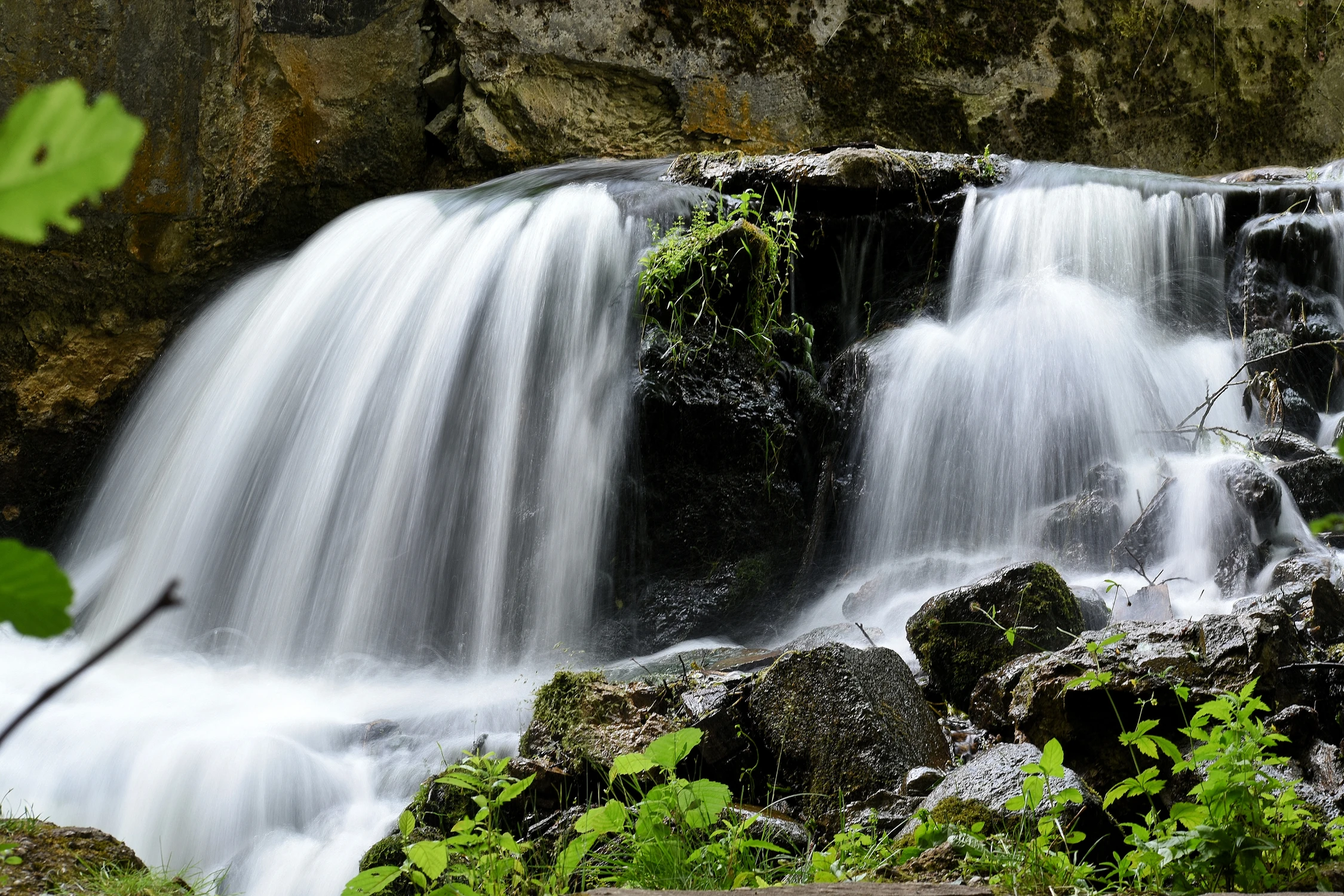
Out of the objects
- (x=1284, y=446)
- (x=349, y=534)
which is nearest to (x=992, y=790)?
(x=1284, y=446)

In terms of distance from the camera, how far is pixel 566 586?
4.15 m

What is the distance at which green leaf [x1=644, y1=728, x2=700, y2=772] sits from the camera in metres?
1.67

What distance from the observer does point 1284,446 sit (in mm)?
4051

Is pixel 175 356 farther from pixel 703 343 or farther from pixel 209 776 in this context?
pixel 209 776

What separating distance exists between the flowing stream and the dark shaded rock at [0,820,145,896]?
2.11ft

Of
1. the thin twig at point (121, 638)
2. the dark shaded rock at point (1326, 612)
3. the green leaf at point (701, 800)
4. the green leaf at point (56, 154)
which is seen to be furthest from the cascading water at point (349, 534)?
the green leaf at point (56, 154)

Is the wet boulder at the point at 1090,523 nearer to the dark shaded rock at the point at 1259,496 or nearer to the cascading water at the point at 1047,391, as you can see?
the cascading water at the point at 1047,391

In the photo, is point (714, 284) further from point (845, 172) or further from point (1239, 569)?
point (1239, 569)

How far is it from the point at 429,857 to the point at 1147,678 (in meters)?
1.57

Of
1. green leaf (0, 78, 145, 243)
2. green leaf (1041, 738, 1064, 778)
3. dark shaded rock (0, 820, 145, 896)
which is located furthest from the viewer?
dark shaded rock (0, 820, 145, 896)

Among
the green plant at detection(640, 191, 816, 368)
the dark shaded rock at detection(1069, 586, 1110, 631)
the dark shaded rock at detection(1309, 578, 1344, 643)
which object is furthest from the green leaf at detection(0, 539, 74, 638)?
the green plant at detection(640, 191, 816, 368)

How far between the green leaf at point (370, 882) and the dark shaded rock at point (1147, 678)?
146 cm

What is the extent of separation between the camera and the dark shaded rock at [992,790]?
1.87 meters

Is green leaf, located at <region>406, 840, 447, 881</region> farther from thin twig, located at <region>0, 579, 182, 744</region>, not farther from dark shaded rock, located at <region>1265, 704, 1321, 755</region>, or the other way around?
dark shaded rock, located at <region>1265, 704, 1321, 755</region>
